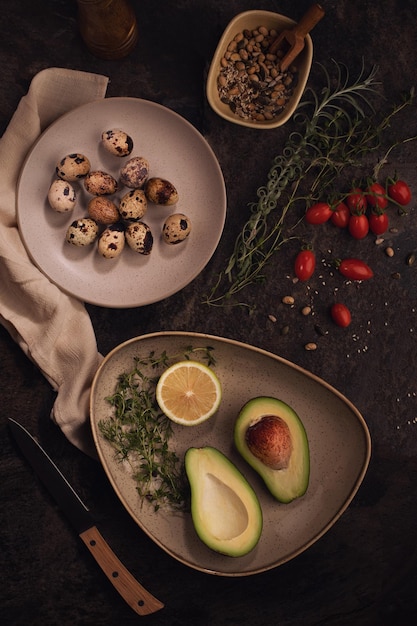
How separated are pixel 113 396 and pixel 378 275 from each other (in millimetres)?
692

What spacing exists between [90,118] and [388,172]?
0.71m

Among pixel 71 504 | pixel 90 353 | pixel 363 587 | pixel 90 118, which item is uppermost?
pixel 90 118

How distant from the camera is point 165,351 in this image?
1.33 meters

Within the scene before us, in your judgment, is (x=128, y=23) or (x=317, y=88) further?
(x=317, y=88)

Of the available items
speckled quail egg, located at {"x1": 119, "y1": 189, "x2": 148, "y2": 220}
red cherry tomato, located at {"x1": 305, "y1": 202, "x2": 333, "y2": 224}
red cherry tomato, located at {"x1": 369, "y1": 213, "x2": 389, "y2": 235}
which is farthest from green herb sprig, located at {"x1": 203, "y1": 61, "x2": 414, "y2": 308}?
speckled quail egg, located at {"x1": 119, "y1": 189, "x2": 148, "y2": 220}

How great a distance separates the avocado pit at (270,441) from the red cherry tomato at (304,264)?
34cm

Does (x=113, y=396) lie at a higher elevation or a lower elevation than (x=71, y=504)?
higher

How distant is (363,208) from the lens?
1.39 m

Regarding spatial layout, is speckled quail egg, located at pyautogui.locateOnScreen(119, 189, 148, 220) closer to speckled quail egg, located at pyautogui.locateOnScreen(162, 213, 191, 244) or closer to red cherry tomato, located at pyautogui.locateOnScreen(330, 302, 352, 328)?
speckled quail egg, located at pyautogui.locateOnScreen(162, 213, 191, 244)

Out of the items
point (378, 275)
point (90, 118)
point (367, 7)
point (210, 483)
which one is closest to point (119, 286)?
point (90, 118)

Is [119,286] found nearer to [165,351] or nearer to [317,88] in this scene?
[165,351]

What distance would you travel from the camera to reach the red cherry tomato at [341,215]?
139cm

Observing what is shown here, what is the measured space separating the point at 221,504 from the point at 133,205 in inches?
26.2

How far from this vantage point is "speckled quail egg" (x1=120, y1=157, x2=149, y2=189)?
126cm
